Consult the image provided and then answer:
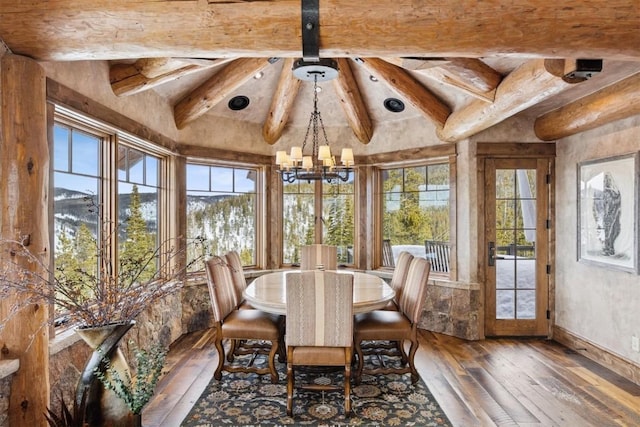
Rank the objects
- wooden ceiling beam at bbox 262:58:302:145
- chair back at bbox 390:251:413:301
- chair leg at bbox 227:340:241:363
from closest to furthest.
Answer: chair leg at bbox 227:340:241:363, chair back at bbox 390:251:413:301, wooden ceiling beam at bbox 262:58:302:145

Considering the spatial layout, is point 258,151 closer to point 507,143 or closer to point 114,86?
point 114,86

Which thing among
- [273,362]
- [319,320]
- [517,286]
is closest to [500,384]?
A: [517,286]

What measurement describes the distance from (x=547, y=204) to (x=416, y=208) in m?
1.52

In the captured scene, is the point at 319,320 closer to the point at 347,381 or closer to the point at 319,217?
the point at 347,381

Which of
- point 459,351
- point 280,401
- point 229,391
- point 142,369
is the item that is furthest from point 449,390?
point 142,369

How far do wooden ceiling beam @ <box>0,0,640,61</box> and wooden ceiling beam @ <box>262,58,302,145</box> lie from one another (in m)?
2.31

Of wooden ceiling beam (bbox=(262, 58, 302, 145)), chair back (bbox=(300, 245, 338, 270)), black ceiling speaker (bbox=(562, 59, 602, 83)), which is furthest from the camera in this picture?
chair back (bbox=(300, 245, 338, 270))

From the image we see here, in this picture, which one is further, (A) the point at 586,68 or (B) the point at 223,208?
(B) the point at 223,208

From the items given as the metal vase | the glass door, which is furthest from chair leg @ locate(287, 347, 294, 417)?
the glass door

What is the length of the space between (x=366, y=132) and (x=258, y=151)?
1.52 meters

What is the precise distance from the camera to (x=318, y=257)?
4.54 metres

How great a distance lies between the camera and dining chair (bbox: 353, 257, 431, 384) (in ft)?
10.3

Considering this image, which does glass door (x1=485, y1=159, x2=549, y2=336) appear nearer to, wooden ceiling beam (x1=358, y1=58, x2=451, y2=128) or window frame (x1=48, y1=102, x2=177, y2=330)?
wooden ceiling beam (x1=358, y1=58, x2=451, y2=128)

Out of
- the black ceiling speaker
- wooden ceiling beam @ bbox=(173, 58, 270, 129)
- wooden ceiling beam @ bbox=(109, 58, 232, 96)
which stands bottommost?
the black ceiling speaker
